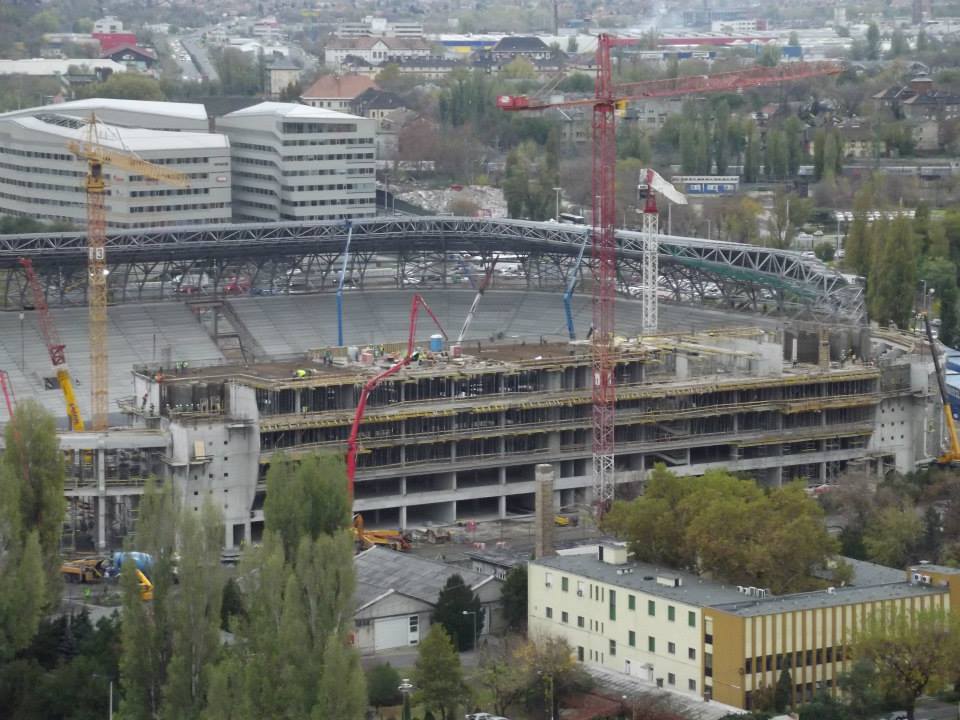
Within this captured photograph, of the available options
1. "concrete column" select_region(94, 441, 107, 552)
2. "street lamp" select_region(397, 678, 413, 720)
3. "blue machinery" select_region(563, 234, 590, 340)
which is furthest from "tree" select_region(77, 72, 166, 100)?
"street lamp" select_region(397, 678, 413, 720)

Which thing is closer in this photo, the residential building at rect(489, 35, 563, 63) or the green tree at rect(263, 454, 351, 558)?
the green tree at rect(263, 454, 351, 558)

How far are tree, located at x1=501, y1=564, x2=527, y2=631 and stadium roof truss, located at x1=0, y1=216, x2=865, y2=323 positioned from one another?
27373 millimetres

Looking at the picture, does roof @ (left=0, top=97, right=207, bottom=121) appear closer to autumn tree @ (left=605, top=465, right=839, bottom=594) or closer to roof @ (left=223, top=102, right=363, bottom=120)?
roof @ (left=223, top=102, right=363, bottom=120)

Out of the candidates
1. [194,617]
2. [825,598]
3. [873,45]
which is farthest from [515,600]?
[873,45]

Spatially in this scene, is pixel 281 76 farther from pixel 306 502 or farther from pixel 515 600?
pixel 515 600

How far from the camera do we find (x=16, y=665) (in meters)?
42.5

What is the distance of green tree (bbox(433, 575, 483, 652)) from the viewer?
46.7 m

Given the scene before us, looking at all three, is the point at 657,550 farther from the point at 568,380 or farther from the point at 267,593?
the point at 568,380

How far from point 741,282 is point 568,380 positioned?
64.0ft

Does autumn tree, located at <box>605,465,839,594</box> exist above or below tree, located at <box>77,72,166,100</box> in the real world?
below

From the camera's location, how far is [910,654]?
41.3 m

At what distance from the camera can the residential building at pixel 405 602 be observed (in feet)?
154

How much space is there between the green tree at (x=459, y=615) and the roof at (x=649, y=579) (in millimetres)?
1440

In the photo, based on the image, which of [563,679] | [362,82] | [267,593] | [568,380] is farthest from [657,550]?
[362,82]
